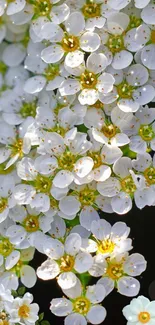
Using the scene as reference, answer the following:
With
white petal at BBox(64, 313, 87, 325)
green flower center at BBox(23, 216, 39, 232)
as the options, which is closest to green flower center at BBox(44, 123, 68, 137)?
green flower center at BBox(23, 216, 39, 232)

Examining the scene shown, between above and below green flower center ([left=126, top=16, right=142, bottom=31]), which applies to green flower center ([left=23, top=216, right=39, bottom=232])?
below

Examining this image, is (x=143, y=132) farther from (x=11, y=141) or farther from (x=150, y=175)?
(x=11, y=141)

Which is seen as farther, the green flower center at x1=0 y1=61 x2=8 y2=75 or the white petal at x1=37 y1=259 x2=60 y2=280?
the green flower center at x1=0 y1=61 x2=8 y2=75

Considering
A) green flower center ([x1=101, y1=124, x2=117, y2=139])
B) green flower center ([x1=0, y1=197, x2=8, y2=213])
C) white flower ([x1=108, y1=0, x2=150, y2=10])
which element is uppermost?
white flower ([x1=108, y1=0, x2=150, y2=10])

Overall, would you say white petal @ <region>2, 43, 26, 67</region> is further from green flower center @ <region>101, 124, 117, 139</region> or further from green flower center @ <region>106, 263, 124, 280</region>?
green flower center @ <region>106, 263, 124, 280</region>

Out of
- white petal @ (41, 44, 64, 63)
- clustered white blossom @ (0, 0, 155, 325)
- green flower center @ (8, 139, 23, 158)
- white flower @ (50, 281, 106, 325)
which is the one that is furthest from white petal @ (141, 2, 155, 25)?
white flower @ (50, 281, 106, 325)

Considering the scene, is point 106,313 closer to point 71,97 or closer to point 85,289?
point 85,289

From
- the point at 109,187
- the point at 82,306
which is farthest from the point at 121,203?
the point at 82,306
